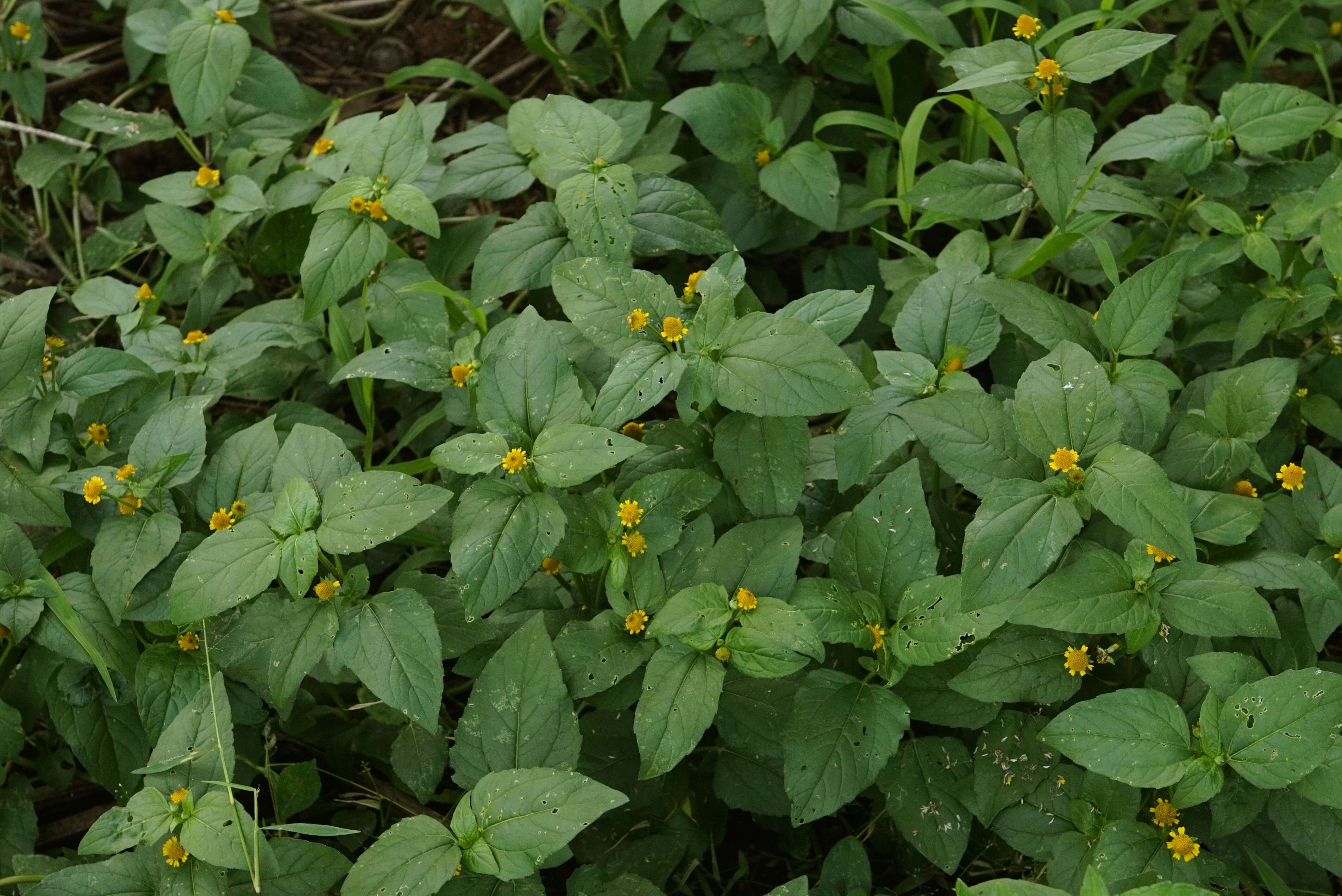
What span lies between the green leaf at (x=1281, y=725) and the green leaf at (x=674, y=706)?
0.94m

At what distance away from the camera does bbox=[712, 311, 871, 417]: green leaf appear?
2.05m

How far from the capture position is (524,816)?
1.94 meters

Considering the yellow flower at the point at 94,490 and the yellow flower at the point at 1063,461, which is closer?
the yellow flower at the point at 1063,461

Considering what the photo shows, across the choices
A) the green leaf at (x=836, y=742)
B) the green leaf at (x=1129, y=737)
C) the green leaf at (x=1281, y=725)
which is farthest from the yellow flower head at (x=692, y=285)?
Result: the green leaf at (x=1281, y=725)

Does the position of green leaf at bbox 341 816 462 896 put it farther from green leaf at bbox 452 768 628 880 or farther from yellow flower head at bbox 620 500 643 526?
yellow flower head at bbox 620 500 643 526

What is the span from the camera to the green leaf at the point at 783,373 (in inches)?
80.6

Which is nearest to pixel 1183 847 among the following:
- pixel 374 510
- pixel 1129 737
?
pixel 1129 737

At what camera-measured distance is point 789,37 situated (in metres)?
2.93

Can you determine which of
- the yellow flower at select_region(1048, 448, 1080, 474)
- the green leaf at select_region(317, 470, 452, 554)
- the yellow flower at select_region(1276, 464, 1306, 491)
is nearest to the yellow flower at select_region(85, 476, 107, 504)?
the green leaf at select_region(317, 470, 452, 554)

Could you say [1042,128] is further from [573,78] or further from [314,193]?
[314,193]

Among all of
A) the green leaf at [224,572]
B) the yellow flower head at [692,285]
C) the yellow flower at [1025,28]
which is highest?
the yellow flower at [1025,28]

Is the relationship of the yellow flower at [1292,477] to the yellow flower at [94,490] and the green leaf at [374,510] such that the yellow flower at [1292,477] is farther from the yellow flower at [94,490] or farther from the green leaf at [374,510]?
the yellow flower at [94,490]

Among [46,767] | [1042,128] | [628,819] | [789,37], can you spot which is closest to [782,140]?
[789,37]

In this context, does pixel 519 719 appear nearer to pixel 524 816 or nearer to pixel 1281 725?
pixel 524 816
